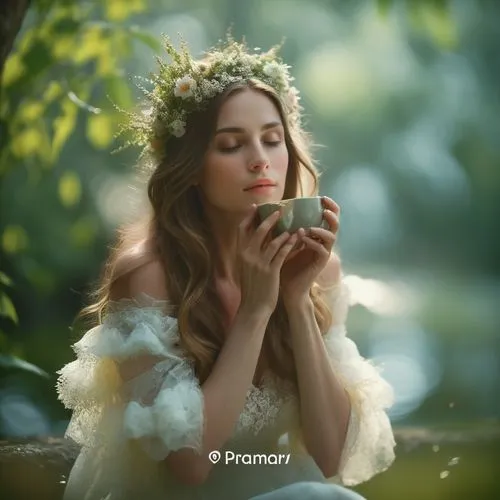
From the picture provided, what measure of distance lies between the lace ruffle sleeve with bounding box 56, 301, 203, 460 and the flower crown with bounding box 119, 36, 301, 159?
0.31 metres

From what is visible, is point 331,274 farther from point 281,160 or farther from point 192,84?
point 192,84

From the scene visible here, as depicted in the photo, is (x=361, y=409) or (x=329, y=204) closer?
(x=329, y=204)

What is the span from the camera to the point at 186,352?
143 centimetres

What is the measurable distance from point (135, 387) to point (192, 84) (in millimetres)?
501

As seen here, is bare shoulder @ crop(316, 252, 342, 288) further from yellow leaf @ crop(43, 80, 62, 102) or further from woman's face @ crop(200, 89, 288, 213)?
yellow leaf @ crop(43, 80, 62, 102)

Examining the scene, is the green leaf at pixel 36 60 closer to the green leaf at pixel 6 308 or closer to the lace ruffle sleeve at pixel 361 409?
the green leaf at pixel 6 308

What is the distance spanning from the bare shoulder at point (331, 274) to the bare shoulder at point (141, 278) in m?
0.34

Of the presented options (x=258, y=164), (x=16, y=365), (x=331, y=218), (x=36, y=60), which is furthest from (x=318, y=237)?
(x=36, y=60)

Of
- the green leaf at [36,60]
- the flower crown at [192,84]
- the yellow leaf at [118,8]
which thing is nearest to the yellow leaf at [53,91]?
the green leaf at [36,60]

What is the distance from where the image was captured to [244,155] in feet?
4.79

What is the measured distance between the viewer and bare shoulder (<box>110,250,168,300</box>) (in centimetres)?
146

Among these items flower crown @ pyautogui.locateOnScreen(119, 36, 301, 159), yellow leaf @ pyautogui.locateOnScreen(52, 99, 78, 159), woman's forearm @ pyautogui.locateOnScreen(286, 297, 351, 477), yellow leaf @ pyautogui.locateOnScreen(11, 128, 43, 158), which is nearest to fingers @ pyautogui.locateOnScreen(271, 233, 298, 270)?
woman's forearm @ pyautogui.locateOnScreen(286, 297, 351, 477)

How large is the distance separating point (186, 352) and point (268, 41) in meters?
7.43

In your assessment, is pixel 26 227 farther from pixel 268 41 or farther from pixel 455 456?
pixel 455 456
